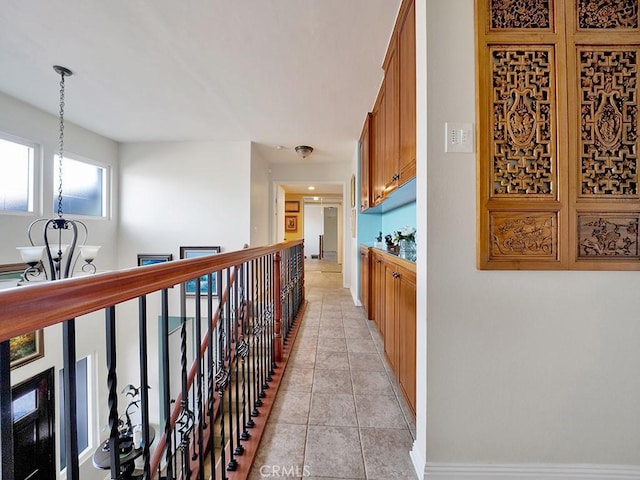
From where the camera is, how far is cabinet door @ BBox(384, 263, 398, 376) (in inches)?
69.2

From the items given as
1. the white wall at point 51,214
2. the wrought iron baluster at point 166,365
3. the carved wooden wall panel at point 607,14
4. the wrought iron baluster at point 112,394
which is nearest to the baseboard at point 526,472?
the wrought iron baluster at point 166,365

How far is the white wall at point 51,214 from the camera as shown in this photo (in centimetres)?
290

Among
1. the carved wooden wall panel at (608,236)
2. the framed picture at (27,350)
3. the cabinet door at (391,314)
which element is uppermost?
the carved wooden wall panel at (608,236)

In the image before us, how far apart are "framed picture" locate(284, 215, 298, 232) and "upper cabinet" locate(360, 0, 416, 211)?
661 cm

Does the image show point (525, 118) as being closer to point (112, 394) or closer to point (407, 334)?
point (407, 334)

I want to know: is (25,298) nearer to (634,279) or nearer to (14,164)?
(634,279)

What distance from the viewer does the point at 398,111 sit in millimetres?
1784

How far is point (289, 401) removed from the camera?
5.46 ft

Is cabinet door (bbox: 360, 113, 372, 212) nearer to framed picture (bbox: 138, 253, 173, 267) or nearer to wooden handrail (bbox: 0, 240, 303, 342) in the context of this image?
wooden handrail (bbox: 0, 240, 303, 342)

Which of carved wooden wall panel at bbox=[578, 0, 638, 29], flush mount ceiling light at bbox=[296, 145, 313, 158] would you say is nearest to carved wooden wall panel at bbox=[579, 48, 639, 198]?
carved wooden wall panel at bbox=[578, 0, 638, 29]

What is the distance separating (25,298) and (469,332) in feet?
4.35

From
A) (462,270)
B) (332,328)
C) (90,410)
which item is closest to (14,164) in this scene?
(90,410)

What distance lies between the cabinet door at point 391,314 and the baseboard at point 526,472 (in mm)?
639

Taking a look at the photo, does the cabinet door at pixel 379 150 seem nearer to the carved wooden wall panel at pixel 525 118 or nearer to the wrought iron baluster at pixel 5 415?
the carved wooden wall panel at pixel 525 118
